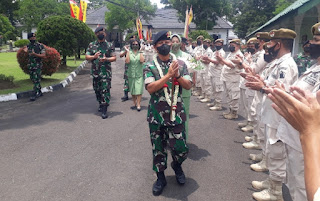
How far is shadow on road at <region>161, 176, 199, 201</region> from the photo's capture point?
3.19 meters

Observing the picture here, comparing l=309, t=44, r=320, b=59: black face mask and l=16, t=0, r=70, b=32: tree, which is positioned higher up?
l=16, t=0, r=70, b=32: tree

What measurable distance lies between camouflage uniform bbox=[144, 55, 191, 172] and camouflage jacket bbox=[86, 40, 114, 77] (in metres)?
3.36

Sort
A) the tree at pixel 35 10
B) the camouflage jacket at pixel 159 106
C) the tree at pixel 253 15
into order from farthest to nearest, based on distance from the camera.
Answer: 1. the tree at pixel 253 15
2. the tree at pixel 35 10
3. the camouflage jacket at pixel 159 106

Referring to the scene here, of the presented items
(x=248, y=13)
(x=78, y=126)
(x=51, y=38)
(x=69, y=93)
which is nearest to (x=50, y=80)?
(x=69, y=93)

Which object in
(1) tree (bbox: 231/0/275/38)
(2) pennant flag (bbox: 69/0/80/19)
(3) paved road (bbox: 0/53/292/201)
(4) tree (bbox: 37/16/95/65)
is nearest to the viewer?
(3) paved road (bbox: 0/53/292/201)

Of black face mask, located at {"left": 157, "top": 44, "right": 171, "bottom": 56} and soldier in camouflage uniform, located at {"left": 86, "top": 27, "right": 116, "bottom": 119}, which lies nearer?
black face mask, located at {"left": 157, "top": 44, "right": 171, "bottom": 56}

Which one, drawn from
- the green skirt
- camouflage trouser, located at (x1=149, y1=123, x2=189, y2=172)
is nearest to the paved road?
camouflage trouser, located at (x1=149, y1=123, x2=189, y2=172)

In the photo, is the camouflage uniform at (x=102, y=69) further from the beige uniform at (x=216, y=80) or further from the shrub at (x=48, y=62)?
the shrub at (x=48, y=62)

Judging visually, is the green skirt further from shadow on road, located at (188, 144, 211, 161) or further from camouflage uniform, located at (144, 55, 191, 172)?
camouflage uniform, located at (144, 55, 191, 172)

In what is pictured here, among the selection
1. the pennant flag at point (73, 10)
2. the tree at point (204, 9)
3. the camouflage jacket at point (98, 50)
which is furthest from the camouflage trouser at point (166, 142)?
the tree at point (204, 9)

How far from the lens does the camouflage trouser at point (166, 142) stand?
126 inches

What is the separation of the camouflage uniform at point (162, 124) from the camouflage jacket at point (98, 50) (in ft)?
11.0

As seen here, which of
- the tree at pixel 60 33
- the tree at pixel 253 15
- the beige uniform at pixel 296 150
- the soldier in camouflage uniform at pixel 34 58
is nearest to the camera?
the beige uniform at pixel 296 150

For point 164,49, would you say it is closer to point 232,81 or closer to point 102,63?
point 102,63
